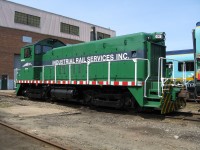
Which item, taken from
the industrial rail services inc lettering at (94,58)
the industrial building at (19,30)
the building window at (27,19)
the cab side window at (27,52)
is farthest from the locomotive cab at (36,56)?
the building window at (27,19)

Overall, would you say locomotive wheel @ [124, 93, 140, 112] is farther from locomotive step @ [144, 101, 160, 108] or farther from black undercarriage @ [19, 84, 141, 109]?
locomotive step @ [144, 101, 160, 108]

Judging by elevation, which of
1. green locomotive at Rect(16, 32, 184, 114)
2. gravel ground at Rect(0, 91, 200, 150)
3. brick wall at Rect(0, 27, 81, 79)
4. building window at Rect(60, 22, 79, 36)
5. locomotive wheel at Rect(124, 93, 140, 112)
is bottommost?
gravel ground at Rect(0, 91, 200, 150)

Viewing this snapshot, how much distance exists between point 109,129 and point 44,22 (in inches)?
1350

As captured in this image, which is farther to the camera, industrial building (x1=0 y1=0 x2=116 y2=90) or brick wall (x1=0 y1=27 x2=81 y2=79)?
industrial building (x1=0 y1=0 x2=116 y2=90)

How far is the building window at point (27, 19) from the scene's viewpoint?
3722 centimetres

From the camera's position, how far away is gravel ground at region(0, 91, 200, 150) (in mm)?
6707

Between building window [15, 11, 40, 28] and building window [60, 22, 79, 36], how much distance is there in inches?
170

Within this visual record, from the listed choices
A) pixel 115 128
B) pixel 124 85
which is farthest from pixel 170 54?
pixel 115 128

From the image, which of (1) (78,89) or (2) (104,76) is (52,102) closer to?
(1) (78,89)

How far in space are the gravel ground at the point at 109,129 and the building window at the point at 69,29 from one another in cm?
3209

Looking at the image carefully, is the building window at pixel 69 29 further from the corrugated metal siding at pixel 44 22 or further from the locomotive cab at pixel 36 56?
the locomotive cab at pixel 36 56

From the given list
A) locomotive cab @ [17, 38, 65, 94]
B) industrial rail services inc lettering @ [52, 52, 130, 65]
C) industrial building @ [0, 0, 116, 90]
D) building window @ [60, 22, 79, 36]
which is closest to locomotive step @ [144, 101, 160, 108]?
industrial rail services inc lettering @ [52, 52, 130, 65]

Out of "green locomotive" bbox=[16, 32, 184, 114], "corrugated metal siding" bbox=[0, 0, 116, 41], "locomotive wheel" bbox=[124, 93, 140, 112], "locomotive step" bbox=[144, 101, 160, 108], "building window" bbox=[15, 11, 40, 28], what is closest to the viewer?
"locomotive step" bbox=[144, 101, 160, 108]

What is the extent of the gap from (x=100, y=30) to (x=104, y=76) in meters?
35.8
